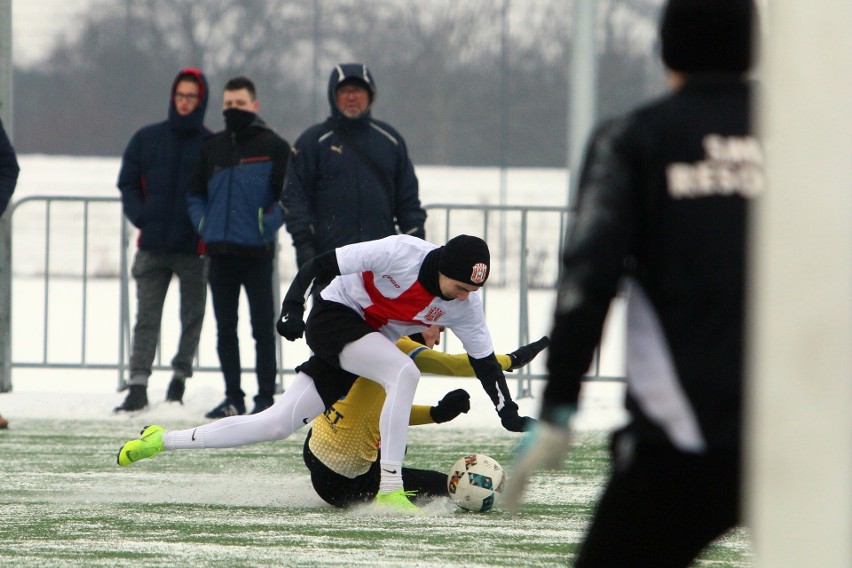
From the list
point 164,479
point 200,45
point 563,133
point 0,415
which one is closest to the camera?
point 164,479

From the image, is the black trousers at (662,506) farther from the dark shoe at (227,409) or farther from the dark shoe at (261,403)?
the dark shoe at (227,409)

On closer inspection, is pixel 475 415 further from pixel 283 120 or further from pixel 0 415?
pixel 283 120

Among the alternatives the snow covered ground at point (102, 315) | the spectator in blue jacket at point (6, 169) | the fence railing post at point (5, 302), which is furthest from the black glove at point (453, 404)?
the fence railing post at point (5, 302)

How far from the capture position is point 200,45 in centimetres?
1988

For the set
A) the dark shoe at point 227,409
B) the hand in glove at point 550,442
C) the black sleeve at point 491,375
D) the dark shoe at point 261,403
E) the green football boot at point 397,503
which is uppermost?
the hand in glove at point 550,442

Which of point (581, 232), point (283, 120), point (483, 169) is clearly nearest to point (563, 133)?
point (483, 169)

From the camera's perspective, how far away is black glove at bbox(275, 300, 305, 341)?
6.39 m

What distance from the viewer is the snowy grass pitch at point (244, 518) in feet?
17.1

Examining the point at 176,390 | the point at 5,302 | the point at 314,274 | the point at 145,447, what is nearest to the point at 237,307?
the point at 176,390

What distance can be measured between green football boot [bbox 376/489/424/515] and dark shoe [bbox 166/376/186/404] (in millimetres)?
3930

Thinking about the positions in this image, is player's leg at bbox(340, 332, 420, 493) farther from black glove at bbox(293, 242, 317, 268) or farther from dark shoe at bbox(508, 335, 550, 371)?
black glove at bbox(293, 242, 317, 268)

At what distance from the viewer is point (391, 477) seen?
20.7ft

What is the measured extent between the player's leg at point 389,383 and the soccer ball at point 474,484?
0.26 metres

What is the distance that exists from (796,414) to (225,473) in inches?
227
